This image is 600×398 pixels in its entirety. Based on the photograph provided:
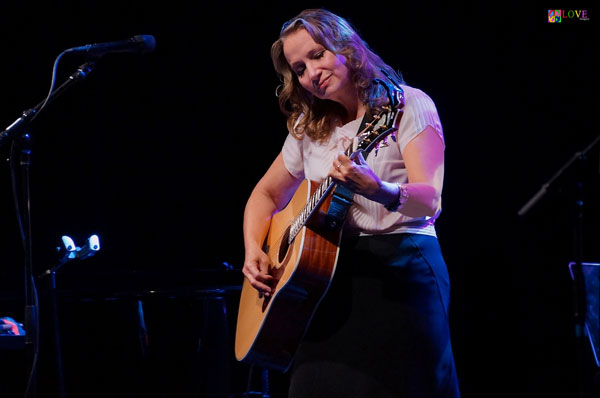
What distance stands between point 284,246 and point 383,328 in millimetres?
587

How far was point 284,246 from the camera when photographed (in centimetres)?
235

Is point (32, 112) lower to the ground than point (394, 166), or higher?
higher

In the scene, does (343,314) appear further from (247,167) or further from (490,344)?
(247,167)

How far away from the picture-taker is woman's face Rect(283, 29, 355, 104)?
2127 millimetres

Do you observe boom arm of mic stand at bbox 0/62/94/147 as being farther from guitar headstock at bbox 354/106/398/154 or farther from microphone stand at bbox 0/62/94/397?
guitar headstock at bbox 354/106/398/154

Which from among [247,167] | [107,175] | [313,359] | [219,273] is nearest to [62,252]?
[219,273]

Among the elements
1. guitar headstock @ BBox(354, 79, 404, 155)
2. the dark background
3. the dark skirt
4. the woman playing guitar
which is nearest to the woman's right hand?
the woman playing guitar

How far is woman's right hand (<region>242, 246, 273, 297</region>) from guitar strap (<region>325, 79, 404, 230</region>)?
1.32ft

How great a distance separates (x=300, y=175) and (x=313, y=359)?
30.6 inches

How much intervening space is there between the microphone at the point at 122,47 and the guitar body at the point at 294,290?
103 cm

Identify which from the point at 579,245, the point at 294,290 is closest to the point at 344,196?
the point at 294,290

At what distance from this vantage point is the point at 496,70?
13.4 ft

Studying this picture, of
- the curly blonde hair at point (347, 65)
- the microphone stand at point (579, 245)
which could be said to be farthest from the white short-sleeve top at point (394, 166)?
the microphone stand at point (579, 245)

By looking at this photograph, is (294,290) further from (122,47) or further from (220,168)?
(220,168)
